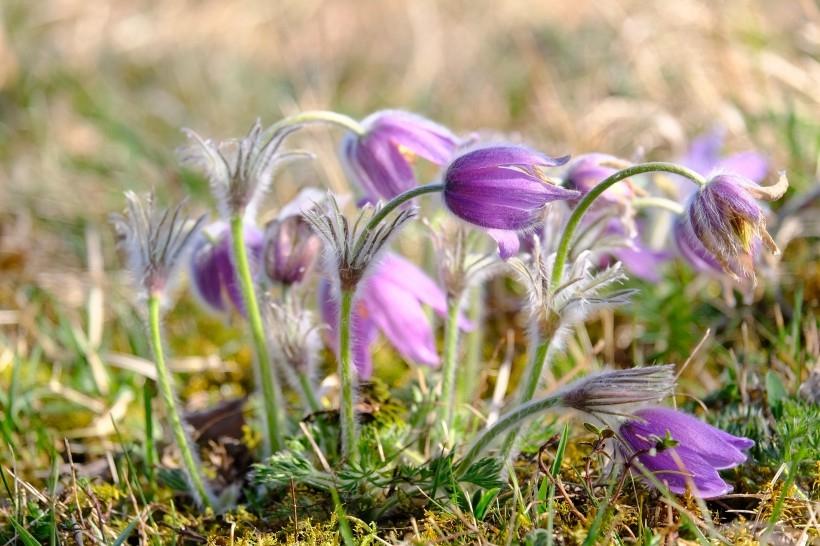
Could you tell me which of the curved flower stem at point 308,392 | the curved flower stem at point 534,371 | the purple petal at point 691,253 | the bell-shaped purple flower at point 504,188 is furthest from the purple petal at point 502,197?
the curved flower stem at point 308,392

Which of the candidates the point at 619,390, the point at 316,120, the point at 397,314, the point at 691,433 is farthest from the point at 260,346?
the point at 691,433

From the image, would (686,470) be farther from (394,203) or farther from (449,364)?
(394,203)

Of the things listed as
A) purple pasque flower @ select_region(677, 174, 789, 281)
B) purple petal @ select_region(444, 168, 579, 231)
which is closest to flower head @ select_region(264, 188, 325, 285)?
Result: purple petal @ select_region(444, 168, 579, 231)

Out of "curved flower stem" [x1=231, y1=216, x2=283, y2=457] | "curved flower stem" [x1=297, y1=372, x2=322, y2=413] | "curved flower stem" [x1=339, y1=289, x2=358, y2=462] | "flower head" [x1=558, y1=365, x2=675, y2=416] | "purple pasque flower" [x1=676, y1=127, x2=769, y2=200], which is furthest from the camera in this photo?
"purple pasque flower" [x1=676, y1=127, x2=769, y2=200]

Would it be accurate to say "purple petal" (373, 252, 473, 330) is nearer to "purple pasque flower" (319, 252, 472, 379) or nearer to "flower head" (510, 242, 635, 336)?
"purple pasque flower" (319, 252, 472, 379)

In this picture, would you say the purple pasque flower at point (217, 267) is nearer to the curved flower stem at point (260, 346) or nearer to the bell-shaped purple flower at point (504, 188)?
the curved flower stem at point (260, 346)

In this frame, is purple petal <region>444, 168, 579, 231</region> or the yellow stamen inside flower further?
the yellow stamen inside flower
